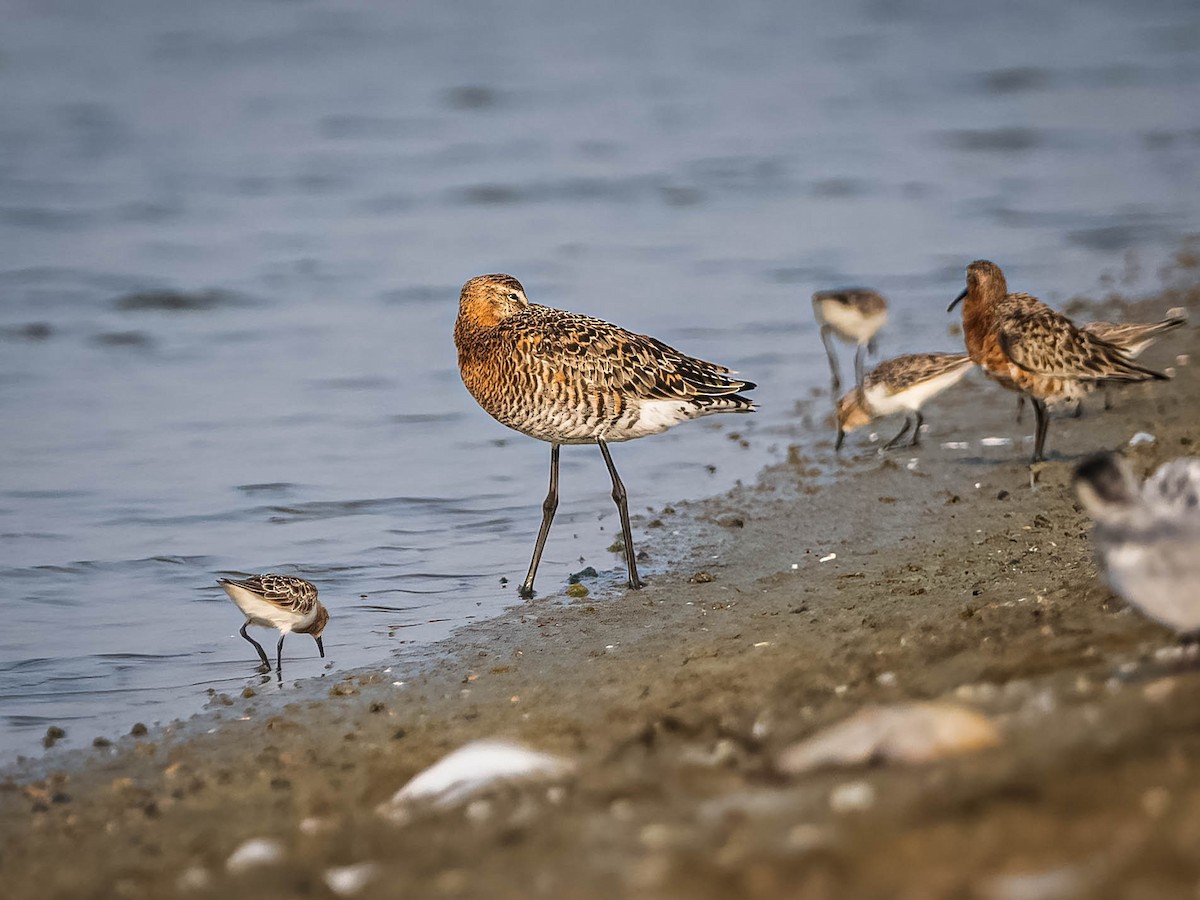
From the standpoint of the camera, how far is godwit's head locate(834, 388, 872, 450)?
1057cm

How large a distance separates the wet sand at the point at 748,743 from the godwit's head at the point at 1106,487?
1.81 feet

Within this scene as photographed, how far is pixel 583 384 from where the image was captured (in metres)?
8.18

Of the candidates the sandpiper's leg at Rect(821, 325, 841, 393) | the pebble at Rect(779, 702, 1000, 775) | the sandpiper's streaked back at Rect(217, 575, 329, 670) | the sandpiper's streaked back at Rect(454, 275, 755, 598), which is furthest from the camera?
the sandpiper's leg at Rect(821, 325, 841, 393)

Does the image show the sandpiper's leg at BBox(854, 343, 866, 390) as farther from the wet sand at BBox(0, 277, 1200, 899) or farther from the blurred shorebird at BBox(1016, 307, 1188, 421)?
the wet sand at BBox(0, 277, 1200, 899)

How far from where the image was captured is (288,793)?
5.61 meters

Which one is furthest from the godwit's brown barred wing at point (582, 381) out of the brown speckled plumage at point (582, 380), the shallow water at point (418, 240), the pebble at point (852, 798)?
the pebble at point (852, 798)

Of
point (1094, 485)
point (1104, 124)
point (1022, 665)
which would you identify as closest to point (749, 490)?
point (1022, 665)

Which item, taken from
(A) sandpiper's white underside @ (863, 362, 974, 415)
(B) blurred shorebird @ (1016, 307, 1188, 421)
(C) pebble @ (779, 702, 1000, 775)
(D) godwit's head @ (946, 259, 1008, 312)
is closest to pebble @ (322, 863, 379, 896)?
(C) pebble @ (779, 702, 1000, 775)

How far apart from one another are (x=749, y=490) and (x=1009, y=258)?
7.62m

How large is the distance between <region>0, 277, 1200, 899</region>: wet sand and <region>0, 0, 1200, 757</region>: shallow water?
710 mm

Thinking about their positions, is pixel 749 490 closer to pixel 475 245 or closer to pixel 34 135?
pixel 475 245

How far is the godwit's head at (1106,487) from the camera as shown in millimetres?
5012

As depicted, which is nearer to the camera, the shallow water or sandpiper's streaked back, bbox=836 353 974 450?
the shallow water

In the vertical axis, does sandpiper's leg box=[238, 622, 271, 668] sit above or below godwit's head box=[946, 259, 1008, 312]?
below
